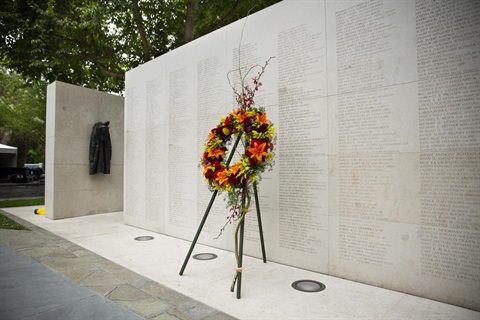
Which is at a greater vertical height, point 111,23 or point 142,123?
point 111,23

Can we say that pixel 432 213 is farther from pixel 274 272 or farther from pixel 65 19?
pixel 65 19

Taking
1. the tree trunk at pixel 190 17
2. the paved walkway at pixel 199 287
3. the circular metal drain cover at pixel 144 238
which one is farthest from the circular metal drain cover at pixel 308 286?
the tree trunk at pixel 190 17

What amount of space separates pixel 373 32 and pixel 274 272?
2645 millimetres

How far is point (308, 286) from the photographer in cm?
276

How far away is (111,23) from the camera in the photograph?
8781mm

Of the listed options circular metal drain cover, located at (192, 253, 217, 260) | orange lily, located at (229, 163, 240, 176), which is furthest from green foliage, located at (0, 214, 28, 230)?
orange lily, located at (229, 163, 240, 176)

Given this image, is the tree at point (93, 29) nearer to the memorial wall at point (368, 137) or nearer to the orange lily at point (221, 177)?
the memorial wall at point (368, 137)

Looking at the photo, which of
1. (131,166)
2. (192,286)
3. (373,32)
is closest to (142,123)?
(131,166)

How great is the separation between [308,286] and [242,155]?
1392 mm

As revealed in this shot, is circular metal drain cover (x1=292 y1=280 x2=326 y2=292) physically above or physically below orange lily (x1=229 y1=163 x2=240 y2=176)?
below

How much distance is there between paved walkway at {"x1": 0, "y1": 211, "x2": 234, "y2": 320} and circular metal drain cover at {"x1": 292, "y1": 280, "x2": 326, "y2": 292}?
87 centimetres

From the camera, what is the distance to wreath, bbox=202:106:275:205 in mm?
2609

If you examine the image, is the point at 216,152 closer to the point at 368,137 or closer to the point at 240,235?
the point at 240,235

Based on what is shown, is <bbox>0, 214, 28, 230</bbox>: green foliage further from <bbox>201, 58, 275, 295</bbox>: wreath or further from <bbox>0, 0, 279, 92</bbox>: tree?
<bbox>201, 58, 275, 295</bbox>: wreath
